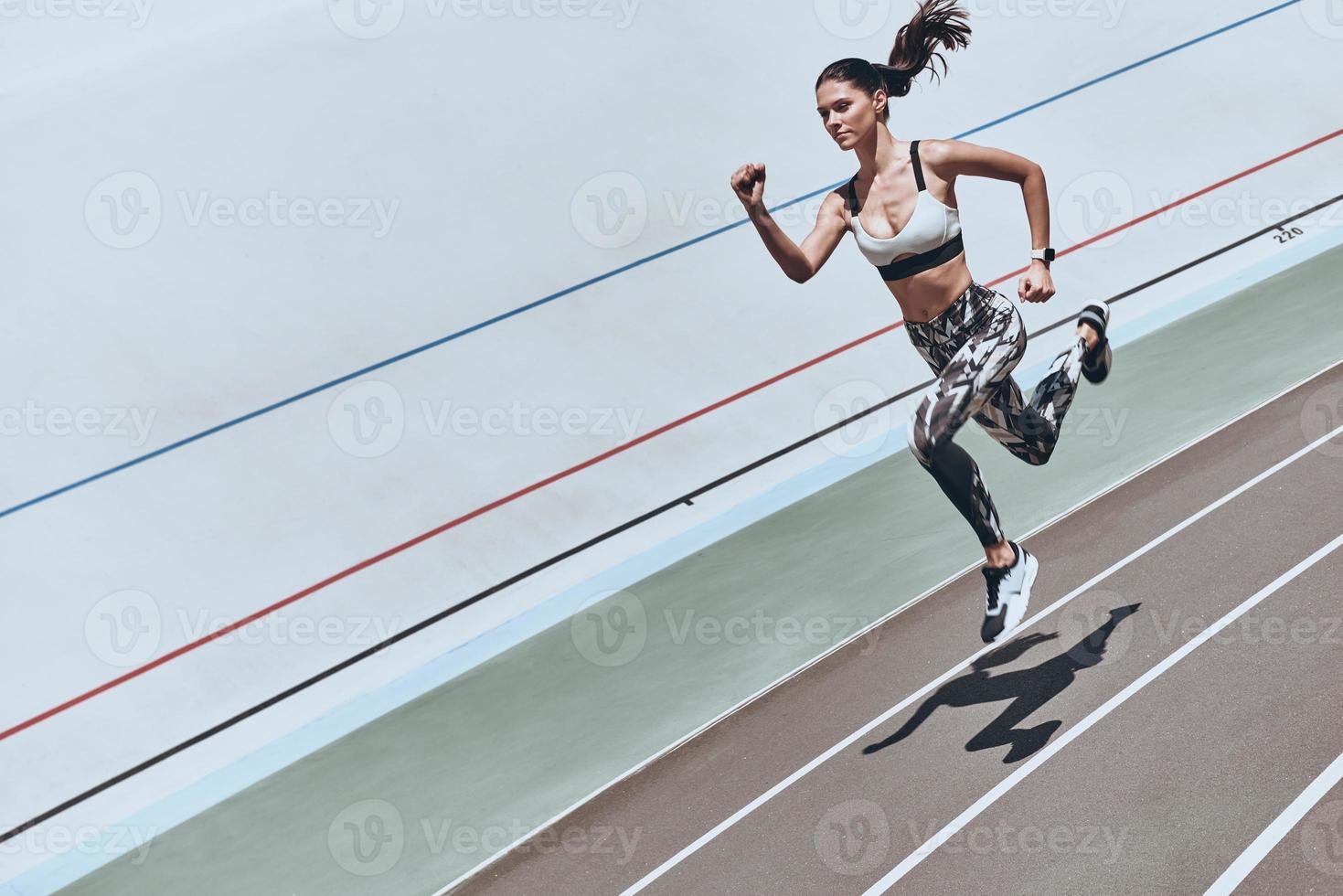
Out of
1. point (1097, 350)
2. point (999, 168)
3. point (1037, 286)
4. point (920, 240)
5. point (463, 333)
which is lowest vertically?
point (1097, 350)

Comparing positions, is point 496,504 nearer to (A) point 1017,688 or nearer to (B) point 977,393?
→ (A) point 1017,688

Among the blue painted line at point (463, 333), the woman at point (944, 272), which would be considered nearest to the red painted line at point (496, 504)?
the blue painted line at point (463, 333)

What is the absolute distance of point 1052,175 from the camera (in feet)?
32.7

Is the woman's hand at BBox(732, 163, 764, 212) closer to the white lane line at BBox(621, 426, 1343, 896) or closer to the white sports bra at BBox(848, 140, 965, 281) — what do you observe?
the white sports bra at BBox(848, 140, 965, 281)

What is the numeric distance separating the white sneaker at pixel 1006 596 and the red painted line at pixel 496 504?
11.9ft

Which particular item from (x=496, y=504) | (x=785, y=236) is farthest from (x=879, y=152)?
(x=496, y=504)

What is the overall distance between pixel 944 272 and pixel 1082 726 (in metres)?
2.15

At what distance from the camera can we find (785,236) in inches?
172

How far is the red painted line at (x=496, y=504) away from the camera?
6.77m

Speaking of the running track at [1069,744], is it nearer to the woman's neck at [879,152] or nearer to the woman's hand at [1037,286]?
the woman's hand at [1037,286]

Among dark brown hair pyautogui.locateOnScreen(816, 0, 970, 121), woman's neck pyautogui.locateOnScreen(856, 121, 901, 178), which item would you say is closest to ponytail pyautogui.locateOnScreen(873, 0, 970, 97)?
dark brown hair pyautogui.locateOnScreen(816, 0, 970, 121)

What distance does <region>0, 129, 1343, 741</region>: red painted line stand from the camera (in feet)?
22.2

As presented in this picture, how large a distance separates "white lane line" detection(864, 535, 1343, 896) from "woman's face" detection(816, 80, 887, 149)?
8.93 feet

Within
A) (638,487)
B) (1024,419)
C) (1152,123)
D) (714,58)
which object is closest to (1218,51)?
(1152,123)
